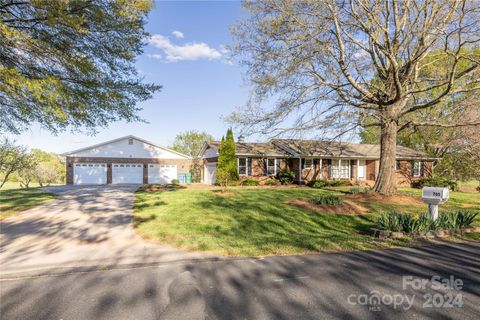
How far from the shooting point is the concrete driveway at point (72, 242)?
226 inches

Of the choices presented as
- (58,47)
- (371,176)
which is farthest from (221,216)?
(371,176)

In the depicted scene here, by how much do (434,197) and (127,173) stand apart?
26.6 meters

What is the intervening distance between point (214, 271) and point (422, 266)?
3.90m

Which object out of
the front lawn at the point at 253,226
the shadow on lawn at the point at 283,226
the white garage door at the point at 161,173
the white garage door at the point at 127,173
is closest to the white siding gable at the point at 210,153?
the white garage door at the point at 161,173

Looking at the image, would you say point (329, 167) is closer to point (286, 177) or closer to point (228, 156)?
point (286, 177)

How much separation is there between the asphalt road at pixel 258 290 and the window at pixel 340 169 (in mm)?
22470

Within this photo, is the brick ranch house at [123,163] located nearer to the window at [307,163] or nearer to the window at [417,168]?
the window at [307,163]

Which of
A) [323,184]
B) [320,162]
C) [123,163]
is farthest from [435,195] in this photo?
[123,163]

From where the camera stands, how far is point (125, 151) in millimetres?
28422

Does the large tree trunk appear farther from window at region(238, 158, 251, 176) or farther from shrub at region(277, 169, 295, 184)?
window at region(238, 158, 251, 176)

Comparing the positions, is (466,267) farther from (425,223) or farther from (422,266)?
(425,223)

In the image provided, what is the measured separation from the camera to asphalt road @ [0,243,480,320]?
3.61 m

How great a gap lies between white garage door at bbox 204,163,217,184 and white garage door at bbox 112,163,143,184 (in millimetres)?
6782

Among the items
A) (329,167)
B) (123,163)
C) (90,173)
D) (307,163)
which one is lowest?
(90,173)
